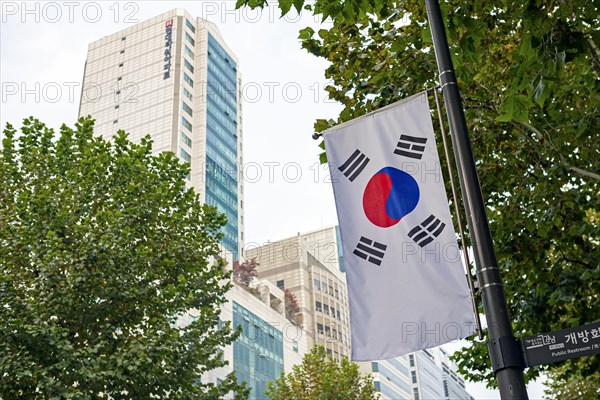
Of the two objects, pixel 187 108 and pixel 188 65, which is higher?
pixel 188 65

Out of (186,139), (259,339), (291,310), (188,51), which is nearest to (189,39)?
(188,51)

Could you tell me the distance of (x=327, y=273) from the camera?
316 ft

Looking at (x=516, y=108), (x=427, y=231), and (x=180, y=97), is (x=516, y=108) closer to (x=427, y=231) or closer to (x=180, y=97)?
(x=427, y=231)

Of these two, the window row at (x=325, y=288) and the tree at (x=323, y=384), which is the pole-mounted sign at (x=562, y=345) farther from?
the window row at (x=325, y=288)

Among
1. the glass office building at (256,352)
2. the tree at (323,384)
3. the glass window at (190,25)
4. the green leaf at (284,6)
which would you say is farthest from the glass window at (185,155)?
the green leaf at (284,6)

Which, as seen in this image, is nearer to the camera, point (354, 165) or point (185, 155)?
point (354, 165)

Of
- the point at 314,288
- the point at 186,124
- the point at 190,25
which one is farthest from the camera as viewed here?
the point at 190,25

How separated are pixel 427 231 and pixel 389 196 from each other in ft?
1.56

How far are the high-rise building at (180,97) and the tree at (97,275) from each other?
61.6m

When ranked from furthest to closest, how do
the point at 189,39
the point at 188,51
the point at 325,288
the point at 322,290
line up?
the point at 325,288 < the point at 322,290 < the point at 189,39 < the point at 188,51

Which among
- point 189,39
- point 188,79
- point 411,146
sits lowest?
point 411,146

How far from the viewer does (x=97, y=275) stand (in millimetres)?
14977

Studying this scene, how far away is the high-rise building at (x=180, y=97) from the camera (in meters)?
82.4

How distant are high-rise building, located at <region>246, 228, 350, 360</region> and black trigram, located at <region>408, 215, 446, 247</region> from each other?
7988 cm
